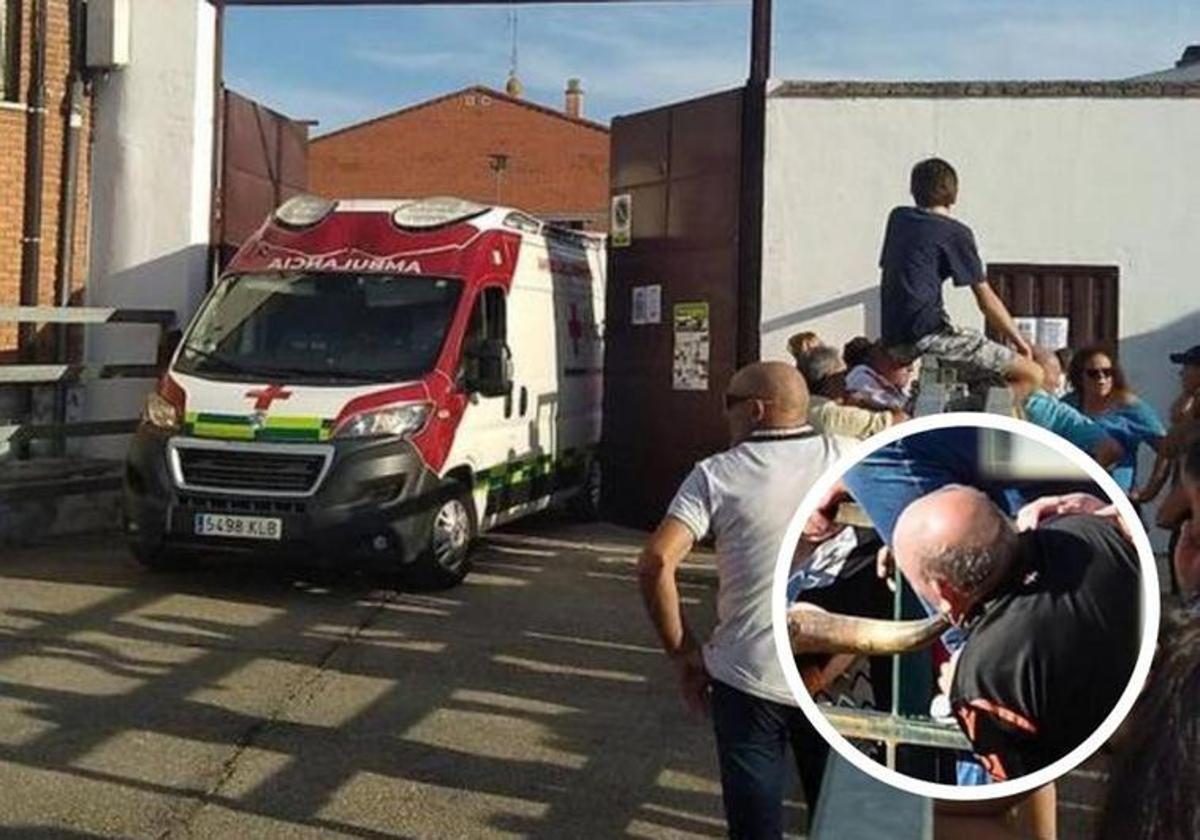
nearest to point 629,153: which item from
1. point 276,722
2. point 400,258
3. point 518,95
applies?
point 400,258

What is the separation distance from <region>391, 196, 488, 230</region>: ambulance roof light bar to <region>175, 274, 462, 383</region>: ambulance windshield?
0.58 metres

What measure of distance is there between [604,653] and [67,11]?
361 inches

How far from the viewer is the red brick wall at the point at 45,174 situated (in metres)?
14.7

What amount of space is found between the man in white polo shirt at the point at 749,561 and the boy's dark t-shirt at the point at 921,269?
4.00 feet

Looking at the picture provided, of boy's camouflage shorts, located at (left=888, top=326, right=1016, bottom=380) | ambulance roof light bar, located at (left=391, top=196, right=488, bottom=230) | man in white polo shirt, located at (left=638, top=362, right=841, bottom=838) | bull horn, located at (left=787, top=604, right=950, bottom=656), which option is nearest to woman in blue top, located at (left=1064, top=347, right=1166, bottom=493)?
boy's camouflage shorts, located at (left=888, top=326, right=1016, bottom=380)

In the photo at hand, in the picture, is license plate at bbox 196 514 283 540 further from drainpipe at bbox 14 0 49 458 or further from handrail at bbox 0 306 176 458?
drainpipe at bbox 14 0 49 458

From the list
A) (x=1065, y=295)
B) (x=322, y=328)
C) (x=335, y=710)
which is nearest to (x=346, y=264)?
(x=322, y=328)

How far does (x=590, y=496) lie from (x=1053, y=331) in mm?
4263

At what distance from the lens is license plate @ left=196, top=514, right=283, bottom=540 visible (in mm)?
10430

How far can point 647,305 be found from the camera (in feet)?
48.0

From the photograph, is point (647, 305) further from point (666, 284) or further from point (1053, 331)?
point (1053, 331)

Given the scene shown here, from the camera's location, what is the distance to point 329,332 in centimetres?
1128

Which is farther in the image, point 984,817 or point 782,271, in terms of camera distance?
point 782,271

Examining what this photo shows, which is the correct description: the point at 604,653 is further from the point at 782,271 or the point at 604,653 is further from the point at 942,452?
the point at 942,452
